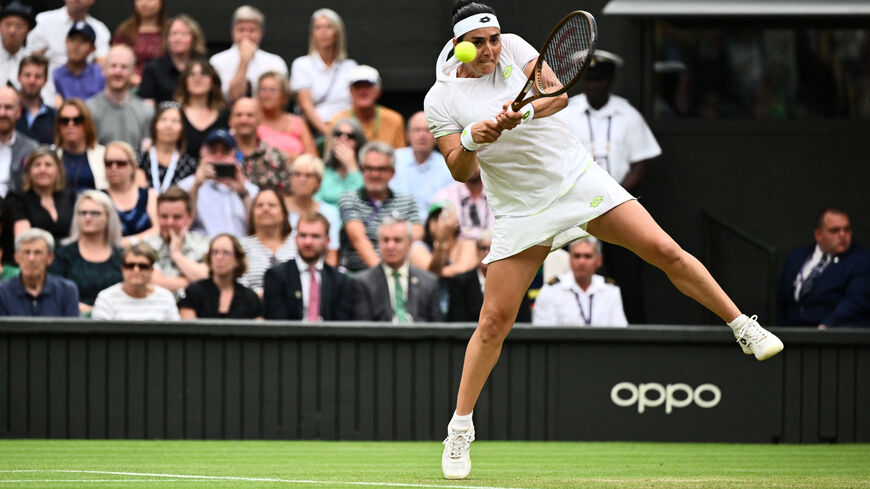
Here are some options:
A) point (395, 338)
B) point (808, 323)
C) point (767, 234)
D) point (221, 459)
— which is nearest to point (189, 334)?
point (395, 338)

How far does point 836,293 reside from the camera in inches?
386

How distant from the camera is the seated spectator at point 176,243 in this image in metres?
9.75

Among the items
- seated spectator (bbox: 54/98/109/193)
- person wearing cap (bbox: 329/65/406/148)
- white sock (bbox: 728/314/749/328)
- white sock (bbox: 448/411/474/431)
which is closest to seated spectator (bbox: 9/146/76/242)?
seated spectator (bbox: 54/98/109/193)

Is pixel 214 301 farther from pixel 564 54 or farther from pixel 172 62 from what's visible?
pixel 564 54

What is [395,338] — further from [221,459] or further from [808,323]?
[808,323]

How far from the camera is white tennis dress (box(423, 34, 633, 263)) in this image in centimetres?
582

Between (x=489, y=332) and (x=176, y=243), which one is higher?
(x=176, y=243)

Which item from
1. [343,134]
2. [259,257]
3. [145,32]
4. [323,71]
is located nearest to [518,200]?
[259,257]

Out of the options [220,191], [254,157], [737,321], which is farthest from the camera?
[254,157]

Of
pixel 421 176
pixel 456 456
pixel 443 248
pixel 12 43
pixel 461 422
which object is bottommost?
pixel 456 456

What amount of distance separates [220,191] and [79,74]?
6.38 ft

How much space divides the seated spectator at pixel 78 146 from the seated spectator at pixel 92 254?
59 cm

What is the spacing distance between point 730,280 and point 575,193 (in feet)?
→ 19.4

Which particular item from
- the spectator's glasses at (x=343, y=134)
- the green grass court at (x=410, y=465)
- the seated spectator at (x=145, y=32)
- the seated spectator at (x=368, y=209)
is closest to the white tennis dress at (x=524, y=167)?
the green grass court at (x=410, y=465)
